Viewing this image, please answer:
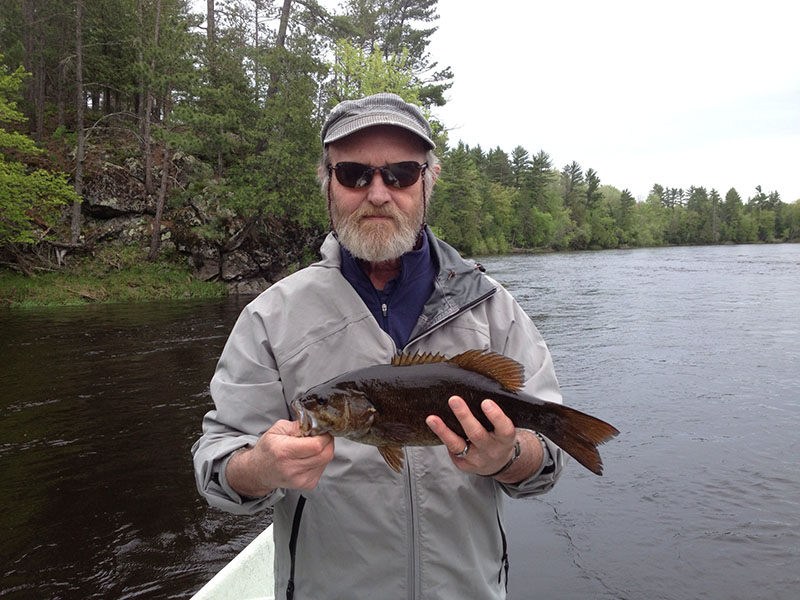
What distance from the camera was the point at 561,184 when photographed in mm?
114562

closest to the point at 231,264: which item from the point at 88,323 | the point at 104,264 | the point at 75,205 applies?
the point at 104,264

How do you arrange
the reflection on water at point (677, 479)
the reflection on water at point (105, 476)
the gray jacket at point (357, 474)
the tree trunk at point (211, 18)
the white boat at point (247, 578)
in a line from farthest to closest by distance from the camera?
the tree trunk at point (211, 18)
the reflection on water at point (677, 479)
the reflection on water at point (105, 476)
the white boat at point (247, 578)
the gray jacket at point (357, 474)

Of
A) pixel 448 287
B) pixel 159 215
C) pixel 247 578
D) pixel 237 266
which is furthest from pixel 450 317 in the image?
pixel 159 215

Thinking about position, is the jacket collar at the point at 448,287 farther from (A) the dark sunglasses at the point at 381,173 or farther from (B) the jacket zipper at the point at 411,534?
(B) the jacket zipper at the point at 411,534

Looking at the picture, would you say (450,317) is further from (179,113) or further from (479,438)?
(179,113)

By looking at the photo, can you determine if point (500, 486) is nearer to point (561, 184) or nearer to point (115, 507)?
point (115, 507)

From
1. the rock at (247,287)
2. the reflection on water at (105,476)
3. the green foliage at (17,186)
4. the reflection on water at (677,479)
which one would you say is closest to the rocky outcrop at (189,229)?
the rock at (247,287)

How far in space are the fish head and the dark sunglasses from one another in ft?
3.49

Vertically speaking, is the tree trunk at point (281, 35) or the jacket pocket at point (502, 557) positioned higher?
the tree trunk at point (281, 35)

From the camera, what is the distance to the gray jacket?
2201 mm

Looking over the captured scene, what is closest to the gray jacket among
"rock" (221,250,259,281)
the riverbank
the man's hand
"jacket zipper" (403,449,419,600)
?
"jacket zipper" (403,449,419,600)

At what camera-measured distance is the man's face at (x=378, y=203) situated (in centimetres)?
250

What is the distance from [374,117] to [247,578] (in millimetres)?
3710

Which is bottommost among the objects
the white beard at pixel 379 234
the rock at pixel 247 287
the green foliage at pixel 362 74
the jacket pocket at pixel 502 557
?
the rock at pixel 247 287
